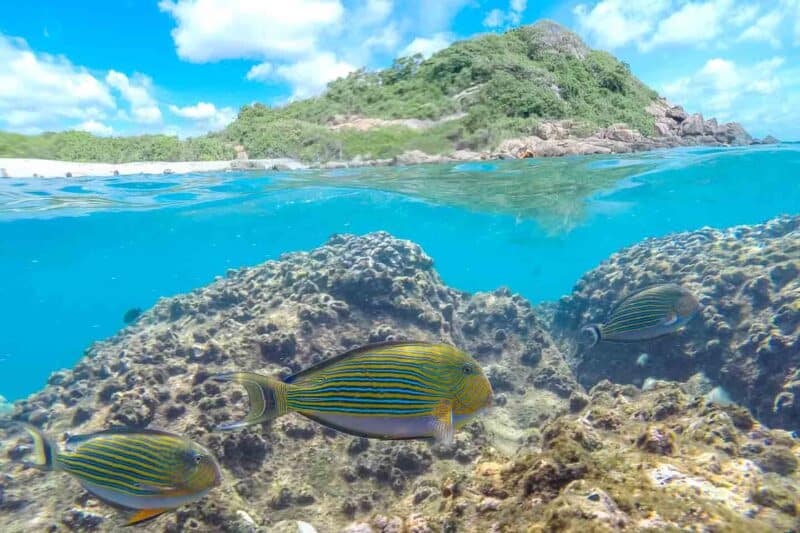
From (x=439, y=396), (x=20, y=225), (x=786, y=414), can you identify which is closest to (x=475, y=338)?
(x=786, y=414)

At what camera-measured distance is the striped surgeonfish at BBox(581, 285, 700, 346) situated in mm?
4648

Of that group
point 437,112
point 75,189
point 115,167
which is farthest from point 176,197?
point 437,112

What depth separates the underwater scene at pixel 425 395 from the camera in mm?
2381

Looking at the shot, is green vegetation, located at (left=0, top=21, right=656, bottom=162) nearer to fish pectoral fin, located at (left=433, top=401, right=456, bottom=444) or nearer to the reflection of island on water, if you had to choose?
the reflection of island on water

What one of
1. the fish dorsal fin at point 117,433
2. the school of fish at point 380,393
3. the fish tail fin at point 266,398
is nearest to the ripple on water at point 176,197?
the fish dorsal fin at point 117,433

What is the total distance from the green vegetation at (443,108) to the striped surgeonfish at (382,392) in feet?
46.7

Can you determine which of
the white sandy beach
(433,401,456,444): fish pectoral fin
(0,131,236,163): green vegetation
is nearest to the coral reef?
(433,401,456,444): fish pectoral fin

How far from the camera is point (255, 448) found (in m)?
5.62

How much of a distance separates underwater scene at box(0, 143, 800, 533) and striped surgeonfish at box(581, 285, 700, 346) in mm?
24

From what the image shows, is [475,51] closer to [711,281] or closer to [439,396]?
[711,281]

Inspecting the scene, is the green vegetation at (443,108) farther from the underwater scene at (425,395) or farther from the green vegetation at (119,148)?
the underwater scene at (425,395)

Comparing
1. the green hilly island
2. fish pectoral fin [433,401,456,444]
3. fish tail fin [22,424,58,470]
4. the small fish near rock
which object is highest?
the green hilly island

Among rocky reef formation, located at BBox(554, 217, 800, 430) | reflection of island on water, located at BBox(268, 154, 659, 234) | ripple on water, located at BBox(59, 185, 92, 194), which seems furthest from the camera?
reflection of island on water, located at BBox(268, 154, 659, 234)

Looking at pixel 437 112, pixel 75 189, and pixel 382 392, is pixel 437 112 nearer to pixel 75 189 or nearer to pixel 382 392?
pixel 382 392
